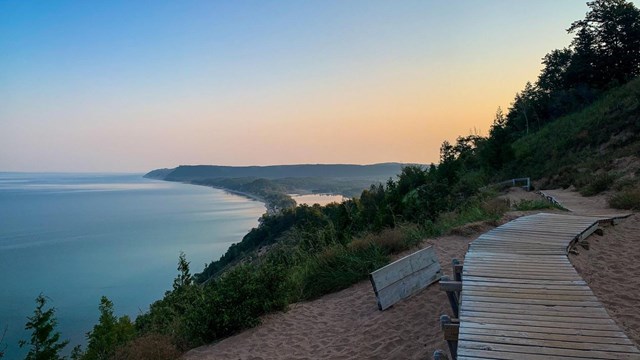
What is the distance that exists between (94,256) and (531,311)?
239ft

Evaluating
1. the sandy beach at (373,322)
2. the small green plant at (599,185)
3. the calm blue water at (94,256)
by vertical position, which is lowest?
the calm blue water at (94,256)

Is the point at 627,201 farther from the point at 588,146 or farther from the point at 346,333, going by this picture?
the point at 588,146

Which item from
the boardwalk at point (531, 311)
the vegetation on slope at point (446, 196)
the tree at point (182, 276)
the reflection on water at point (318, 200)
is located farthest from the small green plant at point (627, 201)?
the reflection on water at point (318, 200)

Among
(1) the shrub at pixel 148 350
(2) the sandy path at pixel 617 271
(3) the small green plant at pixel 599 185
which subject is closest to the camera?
(2) the sandy path at pixel 617 271

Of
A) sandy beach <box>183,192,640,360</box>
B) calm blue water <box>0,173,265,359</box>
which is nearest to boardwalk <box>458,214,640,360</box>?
sandy beach <box>183,192,640,360</box>

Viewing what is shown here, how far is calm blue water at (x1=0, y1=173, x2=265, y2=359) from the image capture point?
39.3m

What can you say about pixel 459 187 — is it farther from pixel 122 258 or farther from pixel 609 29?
pixel 122 258

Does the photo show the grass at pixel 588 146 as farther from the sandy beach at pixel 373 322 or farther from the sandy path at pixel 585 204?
the sandy beach at pixel 373 322

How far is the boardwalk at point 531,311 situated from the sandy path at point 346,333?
109cm

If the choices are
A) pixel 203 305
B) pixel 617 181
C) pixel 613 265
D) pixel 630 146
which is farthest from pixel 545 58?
pixel 203 305

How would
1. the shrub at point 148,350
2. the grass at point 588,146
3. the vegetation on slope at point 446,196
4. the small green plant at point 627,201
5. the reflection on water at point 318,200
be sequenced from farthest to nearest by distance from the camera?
the reflection on water at point 318,200
the grass at point 588,146
the small green plant at point 627,201
the vegetation on slope at point 446,196
the shrub at point 148,350

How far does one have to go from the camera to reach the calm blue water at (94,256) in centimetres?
3931

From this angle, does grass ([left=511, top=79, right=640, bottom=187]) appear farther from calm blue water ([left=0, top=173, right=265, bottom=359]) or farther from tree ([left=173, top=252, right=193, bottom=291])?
calm blue water ([left=0, top=173, right=265, bottom=359])

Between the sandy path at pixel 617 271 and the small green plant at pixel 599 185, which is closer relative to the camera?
the sandy path at pixel 617 271
